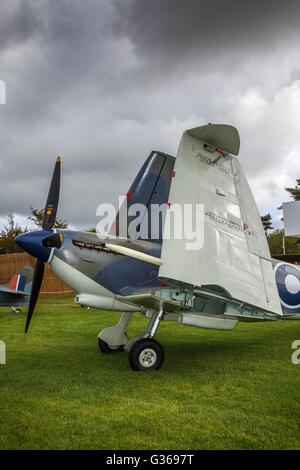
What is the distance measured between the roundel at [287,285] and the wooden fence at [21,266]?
1992 centimetres

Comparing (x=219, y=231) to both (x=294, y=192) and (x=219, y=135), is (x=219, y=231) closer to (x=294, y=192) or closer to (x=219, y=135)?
(x=219, y=135)

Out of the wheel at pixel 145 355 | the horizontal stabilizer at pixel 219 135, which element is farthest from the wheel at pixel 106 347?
the horizontal stabilizer at pixel 219 135

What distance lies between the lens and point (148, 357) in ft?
19.4

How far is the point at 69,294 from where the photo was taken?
84.0ft

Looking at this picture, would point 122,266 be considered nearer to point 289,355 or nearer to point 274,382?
point 274,382

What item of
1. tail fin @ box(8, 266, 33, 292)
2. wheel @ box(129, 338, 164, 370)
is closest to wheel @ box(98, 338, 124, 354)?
wheel @ box(129, 338, 164, 370)

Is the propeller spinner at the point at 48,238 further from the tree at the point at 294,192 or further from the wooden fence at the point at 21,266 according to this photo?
the tree at the point at 294,192

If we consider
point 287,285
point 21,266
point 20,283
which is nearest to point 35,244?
point 287,285

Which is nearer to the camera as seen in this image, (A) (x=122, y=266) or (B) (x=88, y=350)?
(A) (x=122, y=266)

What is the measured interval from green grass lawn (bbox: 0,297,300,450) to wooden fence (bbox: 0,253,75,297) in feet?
58.1

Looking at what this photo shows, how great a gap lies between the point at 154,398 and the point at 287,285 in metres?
4.10
